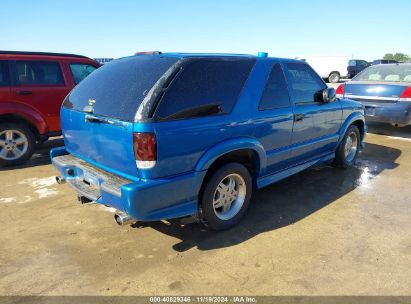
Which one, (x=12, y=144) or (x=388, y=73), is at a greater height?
(x=388, y=73)

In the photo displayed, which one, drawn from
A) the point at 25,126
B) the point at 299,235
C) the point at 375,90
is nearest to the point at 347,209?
the point at 299,235

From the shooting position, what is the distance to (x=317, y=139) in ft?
15.4

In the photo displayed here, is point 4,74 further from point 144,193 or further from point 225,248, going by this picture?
point 225,248

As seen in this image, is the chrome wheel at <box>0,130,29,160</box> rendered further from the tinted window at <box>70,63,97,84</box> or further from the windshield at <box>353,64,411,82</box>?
the windshield at <box>353,64,411,82</box>

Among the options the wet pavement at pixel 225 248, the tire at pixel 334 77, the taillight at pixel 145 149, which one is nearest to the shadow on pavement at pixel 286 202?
the wet pavement at pixel 225 248

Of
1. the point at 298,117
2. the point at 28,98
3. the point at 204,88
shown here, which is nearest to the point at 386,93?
the point at 298,117

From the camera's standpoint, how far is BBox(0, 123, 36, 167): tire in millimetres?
5820

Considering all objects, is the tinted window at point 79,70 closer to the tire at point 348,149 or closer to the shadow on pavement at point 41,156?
the shadow on pavement at point 41,156

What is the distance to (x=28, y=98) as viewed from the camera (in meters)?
5.97

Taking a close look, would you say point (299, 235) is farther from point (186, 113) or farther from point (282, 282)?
point (186, 113)

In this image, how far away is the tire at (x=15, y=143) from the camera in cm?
582

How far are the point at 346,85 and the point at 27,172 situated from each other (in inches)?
275

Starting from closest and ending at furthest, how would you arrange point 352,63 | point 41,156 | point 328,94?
point 328,94, point 41,156, point 352,63

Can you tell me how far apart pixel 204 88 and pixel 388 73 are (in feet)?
22.1
